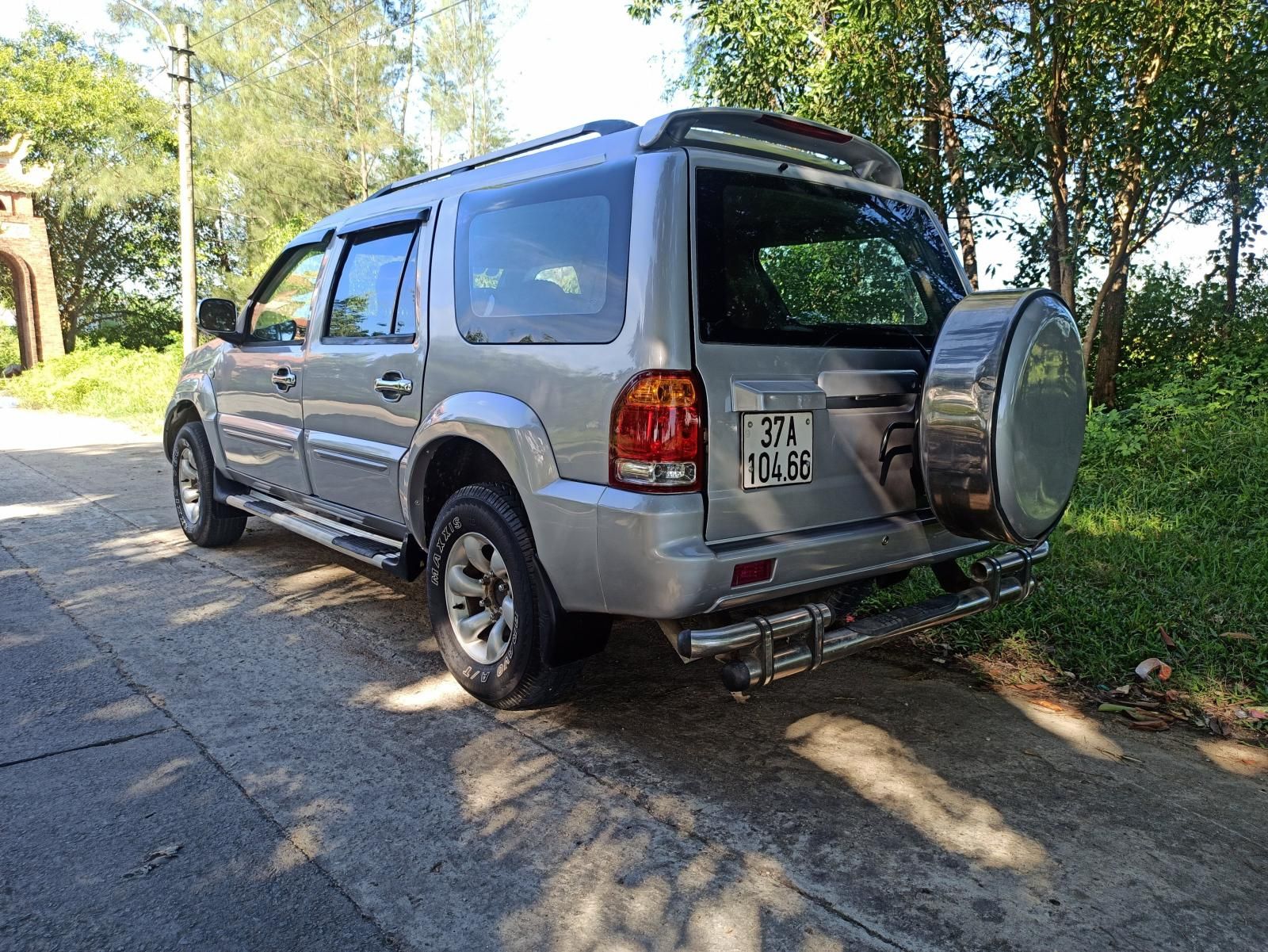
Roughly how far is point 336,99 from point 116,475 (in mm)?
20167

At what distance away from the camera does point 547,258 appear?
10.6ft

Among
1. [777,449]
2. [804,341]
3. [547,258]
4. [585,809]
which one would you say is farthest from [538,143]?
[585,809]

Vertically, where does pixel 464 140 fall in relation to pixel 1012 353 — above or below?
above

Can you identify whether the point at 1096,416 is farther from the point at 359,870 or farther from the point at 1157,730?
the point at 359,870

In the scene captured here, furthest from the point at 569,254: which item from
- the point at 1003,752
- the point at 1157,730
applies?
the point at 1157,730

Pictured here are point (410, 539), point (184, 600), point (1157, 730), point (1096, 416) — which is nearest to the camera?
point (1157, 730)

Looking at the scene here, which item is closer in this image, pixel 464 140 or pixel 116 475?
pixel 116 475

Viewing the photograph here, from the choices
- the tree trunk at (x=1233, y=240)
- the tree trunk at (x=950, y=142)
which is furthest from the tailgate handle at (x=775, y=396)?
the tree trunk at (x=1233, y=240)

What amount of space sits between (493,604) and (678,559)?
3.43 ft

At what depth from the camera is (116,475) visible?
29.8 feet

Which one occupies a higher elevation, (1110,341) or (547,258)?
(547,258)

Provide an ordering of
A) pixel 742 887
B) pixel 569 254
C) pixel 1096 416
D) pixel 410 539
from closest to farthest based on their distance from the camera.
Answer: pixel 742 887 < pixel 569 254 < pixel 410 539 < pixel 1096 416

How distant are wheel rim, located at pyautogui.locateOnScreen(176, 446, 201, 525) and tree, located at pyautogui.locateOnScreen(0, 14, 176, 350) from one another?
86.4 ft

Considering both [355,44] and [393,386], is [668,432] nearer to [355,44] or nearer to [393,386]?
[393,386]
